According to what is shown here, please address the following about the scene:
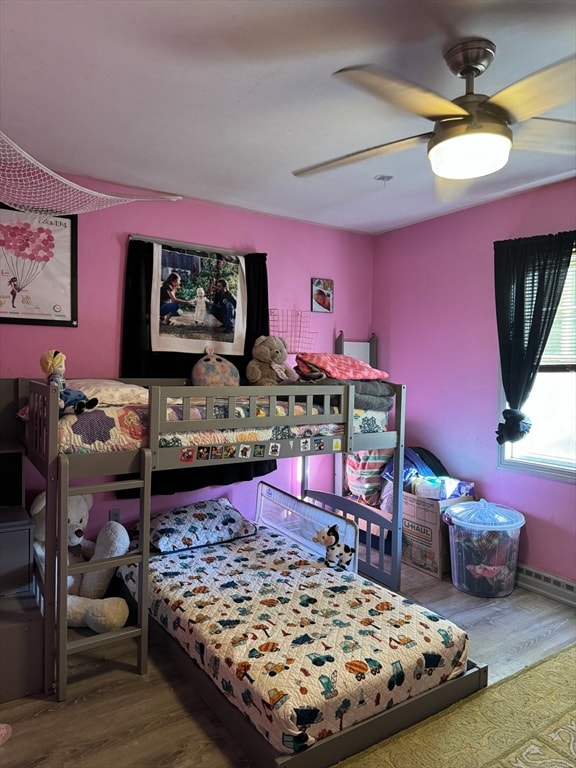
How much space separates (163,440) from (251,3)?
1.73m

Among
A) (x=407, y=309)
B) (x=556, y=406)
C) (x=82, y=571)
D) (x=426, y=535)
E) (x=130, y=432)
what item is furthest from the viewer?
(x=407, y=309)

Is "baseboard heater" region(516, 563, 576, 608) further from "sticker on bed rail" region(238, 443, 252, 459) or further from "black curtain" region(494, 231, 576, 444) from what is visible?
"sticker on bed rail" region(238, 443, 252, 459)

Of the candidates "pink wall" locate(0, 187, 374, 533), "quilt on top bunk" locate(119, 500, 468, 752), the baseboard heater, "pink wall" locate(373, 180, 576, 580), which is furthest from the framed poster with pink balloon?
the baseboard heater

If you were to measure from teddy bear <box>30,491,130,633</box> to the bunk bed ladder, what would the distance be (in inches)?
7.2

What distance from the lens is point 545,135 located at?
6.48 ft

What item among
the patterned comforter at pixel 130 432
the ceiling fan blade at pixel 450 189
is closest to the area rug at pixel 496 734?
the patterned comforter at pixel 130 432

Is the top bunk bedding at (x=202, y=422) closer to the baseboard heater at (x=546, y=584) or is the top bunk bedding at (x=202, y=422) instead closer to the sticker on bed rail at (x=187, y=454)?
the sticker on bed rail at (x=187, y=454)

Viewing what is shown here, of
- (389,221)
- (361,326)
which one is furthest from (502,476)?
(389,221)

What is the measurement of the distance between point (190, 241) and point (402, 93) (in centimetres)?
227

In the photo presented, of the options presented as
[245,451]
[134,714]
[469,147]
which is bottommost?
[134,714]

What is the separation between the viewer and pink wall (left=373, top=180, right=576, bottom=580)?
10.9 ft

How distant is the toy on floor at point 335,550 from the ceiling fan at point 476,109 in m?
2.04

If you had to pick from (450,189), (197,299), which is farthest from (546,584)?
(197,299)

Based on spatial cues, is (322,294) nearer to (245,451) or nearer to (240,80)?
(245,451)
